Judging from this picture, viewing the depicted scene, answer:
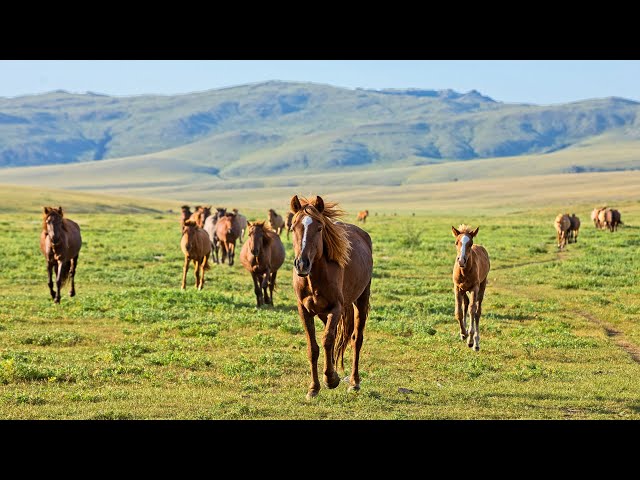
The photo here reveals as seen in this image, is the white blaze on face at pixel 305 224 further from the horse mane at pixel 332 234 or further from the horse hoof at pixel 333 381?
the horse hoof at pixel 333 381

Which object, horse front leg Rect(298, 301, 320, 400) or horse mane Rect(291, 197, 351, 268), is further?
horse front leg Rect(298, 301, 320, 400)

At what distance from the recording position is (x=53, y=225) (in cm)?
2064

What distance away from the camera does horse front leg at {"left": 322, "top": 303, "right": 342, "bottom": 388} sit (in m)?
10.0

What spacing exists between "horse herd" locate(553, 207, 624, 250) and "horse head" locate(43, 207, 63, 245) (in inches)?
1056

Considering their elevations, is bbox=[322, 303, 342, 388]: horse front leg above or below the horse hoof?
above

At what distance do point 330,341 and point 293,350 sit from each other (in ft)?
14.8

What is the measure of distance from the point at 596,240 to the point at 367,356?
33.9m

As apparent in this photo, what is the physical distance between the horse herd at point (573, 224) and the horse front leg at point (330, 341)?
3218 centimetres

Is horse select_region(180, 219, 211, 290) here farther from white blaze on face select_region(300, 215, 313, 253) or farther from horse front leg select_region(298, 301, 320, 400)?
white blaze on face select_region(300, 215, 313, 253)

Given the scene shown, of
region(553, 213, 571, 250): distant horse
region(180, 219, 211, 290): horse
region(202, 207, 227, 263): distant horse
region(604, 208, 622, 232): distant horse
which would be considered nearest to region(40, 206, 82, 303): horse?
region(180, 219, 211, 290): horse


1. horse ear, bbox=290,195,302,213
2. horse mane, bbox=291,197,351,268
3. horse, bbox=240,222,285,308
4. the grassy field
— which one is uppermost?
horse ear, bbox=290,195,302,213

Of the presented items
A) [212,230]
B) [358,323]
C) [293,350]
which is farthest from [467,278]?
[212,230]
